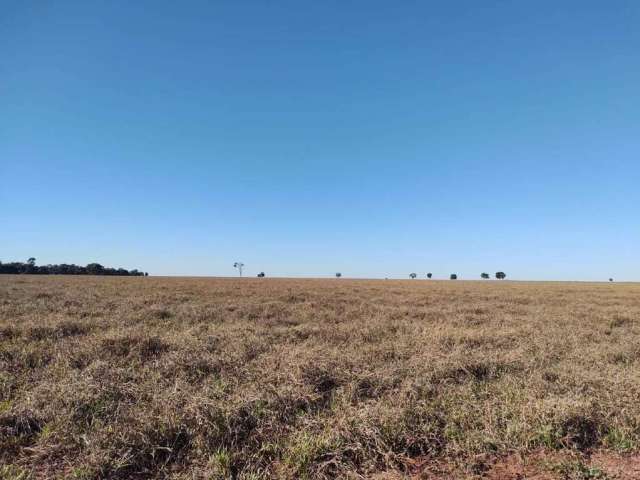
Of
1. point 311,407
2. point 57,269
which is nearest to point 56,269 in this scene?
point 57,269

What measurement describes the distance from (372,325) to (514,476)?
7.39m

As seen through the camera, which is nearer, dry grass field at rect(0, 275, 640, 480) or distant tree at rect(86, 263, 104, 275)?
dry grass field at rect(0, 275, 640, 480)

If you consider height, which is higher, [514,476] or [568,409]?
[568,409]

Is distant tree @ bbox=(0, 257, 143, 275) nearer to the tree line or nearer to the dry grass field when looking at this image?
the tree line

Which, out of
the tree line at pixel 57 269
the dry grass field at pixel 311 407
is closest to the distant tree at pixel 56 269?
the tree line at pixel 57 269

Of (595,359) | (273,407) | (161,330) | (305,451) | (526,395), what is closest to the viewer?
(305,451)

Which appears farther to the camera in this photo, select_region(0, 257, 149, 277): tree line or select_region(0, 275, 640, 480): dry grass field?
select_region(0, 257, 149, 277): tree line

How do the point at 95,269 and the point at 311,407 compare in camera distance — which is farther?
the point at 95,269

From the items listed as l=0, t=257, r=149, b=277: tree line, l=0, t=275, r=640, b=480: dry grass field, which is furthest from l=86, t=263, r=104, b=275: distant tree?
l=0, t=275, r=640, b=480: dry grass field

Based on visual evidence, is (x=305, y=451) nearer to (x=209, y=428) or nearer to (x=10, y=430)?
(x=209, y=428)

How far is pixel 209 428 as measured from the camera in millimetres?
4207

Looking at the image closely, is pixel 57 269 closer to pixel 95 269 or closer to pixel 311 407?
pixel 95 269

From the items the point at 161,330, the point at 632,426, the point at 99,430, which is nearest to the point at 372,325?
the point at 161,330

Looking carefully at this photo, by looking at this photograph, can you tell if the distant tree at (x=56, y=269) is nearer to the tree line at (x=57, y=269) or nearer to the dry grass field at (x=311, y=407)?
the tree line at (x=57, y=269)
